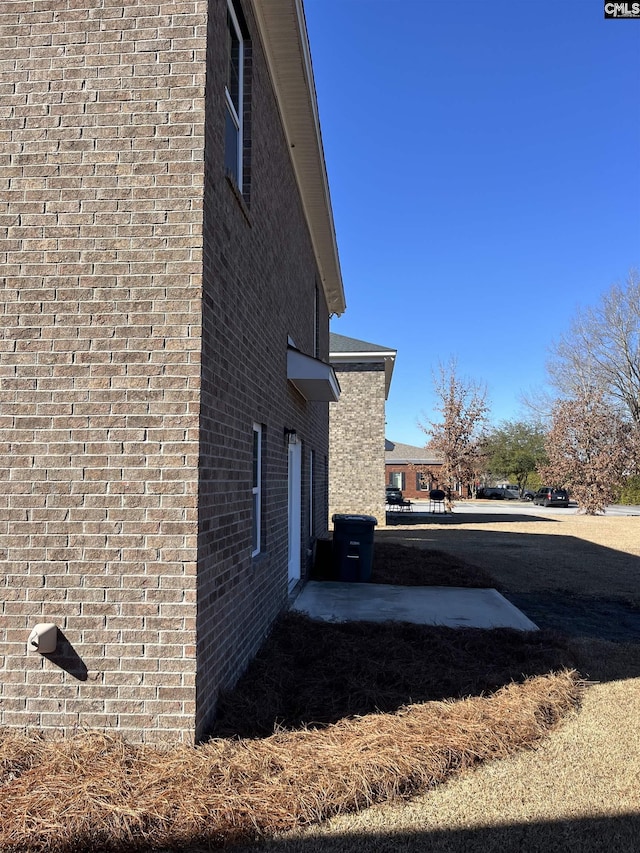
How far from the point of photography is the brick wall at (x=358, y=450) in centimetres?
2234

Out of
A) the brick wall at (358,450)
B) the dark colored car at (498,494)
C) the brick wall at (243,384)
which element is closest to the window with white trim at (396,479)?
the dark colored car at (498,494)

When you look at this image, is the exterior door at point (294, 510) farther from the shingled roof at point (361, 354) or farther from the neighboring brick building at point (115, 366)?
the shingled roof at point (361, 354)

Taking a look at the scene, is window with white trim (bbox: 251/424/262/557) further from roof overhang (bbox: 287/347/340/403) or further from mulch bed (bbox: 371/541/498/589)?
mulch bed (bbox: 371/541/498/589)

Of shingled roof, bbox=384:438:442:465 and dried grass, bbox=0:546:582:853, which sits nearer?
dried grass, bbox=0:546:582:853

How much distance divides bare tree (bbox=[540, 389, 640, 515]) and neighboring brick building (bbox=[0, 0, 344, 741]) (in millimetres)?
29670

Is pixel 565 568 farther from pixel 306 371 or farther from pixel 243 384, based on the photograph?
pixel 243 384

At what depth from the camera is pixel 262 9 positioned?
223 inches

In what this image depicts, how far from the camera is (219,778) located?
10.4 feet

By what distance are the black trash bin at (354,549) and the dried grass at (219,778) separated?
18.9 feet

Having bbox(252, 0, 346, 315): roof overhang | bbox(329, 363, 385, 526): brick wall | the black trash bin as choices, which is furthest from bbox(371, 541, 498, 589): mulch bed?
bbox(329, 363, 385, 526): brick wall

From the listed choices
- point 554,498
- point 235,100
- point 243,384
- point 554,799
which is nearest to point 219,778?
point 554,799

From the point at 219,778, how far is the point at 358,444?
63.6 ft

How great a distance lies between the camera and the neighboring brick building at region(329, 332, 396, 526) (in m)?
22.3

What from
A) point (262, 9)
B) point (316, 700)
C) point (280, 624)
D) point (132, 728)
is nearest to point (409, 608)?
point (280, 624)
